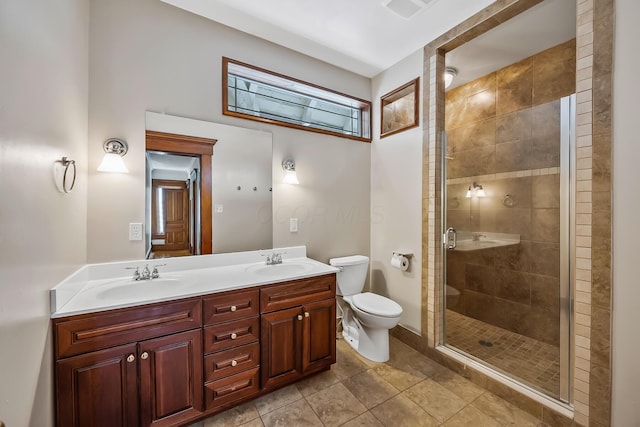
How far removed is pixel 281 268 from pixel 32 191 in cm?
143

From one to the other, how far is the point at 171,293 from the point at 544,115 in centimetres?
273

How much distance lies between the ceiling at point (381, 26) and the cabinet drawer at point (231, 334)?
7.04ft

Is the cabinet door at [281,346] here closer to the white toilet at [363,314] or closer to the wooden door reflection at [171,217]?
the white toilet at [363,314]

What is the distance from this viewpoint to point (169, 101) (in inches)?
71.1

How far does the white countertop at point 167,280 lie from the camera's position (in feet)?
4.04

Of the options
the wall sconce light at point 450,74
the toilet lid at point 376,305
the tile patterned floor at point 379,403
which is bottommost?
the tile patterned floor at point 379,403

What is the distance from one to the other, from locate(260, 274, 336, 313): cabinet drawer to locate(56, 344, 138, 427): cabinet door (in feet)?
2.33

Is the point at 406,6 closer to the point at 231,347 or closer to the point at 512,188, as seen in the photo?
the point at 512,188

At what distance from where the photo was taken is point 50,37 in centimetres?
108

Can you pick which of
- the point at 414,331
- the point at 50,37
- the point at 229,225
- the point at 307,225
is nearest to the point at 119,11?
the point at 50,37

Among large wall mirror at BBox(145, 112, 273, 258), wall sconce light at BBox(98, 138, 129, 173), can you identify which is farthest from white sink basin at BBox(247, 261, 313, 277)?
wall sconce light at BBox(98, 138, 129, 173)

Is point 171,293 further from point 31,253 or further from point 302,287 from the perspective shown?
point 302,287

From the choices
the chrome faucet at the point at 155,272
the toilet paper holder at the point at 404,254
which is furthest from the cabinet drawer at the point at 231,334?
the toilet paper holder at the point at 404,254

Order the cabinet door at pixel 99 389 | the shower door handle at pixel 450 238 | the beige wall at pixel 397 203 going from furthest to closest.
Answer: the beige wall at pixel 397 203 → the shower door handle at pixel 450 238 → the cabinet door at pixel 99 389
